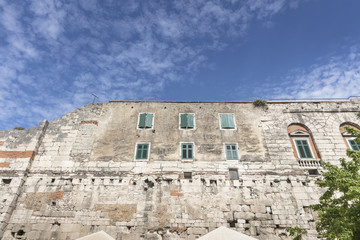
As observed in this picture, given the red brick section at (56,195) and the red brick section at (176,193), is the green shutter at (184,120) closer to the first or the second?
the red brick section at (176,193)

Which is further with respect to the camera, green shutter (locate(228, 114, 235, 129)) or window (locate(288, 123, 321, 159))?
green shutter (locate(228, 114, 235, 129))

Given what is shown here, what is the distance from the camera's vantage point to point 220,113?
16234 millimetres

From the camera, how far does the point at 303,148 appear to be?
48.8 ft

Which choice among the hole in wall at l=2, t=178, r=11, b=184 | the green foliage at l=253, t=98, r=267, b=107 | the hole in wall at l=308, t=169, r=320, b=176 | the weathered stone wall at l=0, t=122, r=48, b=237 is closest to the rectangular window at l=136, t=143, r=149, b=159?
the weathered stone wall at l=0, t=122, r=48, b=237

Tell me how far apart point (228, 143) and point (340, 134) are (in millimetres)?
7506

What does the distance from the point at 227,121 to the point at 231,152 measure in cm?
230

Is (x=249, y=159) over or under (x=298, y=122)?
under

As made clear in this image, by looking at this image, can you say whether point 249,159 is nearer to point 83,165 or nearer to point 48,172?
point 83,165

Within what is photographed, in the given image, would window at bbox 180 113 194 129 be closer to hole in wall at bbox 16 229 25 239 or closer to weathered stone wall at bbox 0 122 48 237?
weathered stone wall at bbox 0 122 48 237

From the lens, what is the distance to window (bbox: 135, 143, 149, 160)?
1434 centimetres

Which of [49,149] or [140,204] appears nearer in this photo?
[140,204]

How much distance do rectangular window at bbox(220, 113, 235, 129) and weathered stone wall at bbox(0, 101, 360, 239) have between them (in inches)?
13.2

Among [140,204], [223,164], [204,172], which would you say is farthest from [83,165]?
[223,164]

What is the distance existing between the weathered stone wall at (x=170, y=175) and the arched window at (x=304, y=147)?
1.27 feet
